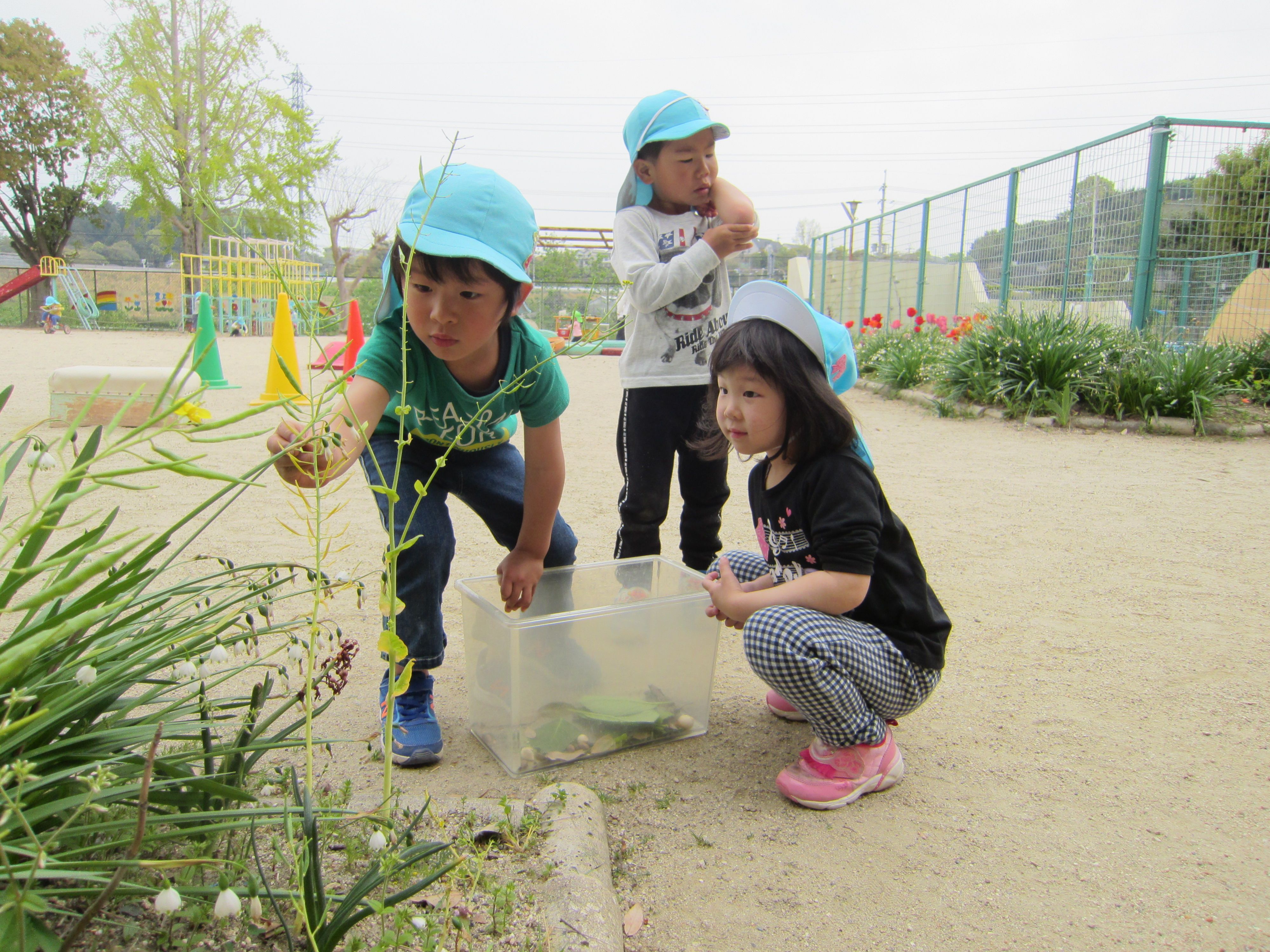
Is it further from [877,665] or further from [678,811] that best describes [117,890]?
[877,665]

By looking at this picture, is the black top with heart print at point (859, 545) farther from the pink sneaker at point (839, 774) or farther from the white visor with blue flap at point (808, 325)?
the pink sneaker at point (839, 774)

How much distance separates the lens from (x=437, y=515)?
80.3 inches

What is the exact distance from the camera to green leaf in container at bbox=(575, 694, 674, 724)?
194 centimetres

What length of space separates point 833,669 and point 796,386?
59 centimetres

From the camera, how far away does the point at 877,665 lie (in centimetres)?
178

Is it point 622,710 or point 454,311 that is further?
point 622,710

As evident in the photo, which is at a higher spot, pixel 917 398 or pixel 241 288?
pixel 241 288

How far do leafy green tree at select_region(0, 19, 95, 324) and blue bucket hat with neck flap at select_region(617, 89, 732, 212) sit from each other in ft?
92.1

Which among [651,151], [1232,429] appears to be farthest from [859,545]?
[1232,429]

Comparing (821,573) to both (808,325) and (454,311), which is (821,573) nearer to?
(808,325)

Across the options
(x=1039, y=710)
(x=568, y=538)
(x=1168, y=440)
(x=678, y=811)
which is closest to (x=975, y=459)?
(x=1168, y=440)

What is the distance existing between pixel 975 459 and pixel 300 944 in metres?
5.10

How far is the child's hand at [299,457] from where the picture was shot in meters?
1.02

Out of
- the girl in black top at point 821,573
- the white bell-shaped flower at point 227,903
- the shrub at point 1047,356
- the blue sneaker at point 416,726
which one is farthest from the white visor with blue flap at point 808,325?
the shrub at point 1047,356
